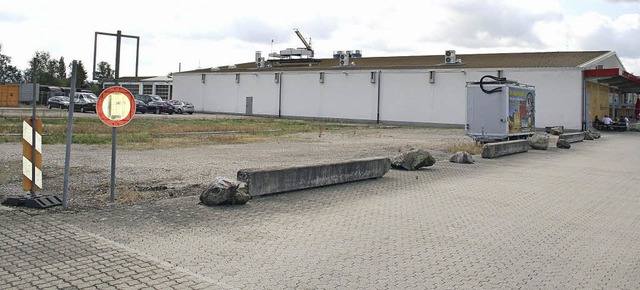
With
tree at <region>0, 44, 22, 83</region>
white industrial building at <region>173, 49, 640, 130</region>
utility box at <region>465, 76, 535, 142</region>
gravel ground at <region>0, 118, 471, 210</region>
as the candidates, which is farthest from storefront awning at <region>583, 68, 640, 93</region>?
tree at <region>0, 44, 22, 83</region>

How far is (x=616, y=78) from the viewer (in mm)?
44188

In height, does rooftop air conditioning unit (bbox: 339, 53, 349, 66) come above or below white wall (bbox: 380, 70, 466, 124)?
above

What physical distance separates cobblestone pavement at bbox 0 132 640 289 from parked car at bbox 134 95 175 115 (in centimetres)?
4492

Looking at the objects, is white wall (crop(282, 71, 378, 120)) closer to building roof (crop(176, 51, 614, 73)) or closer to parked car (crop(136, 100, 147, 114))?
building roof (crop(176, 51, 614, 73))

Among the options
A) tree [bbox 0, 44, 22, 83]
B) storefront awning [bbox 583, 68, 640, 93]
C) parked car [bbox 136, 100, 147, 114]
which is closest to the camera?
storefront awning [bbox 583, 68, 640, 93]

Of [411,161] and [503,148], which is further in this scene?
[503,148]

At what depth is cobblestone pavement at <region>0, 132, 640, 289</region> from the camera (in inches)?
206

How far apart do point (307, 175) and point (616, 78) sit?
135 ft

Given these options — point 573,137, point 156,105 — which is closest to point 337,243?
point 573,137

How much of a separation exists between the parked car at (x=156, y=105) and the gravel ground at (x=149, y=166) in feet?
112

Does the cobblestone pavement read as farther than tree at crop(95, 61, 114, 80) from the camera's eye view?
No

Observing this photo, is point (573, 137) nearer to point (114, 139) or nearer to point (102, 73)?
point (102, 73)

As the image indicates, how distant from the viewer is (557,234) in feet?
24.6

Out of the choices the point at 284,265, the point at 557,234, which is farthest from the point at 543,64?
Result: the point at 284,265
